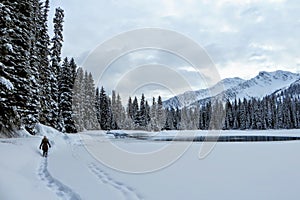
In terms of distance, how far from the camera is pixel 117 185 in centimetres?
931

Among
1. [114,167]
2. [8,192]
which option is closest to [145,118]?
[114,167]

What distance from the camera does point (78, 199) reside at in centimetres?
786

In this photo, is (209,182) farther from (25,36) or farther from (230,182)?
(25,36)

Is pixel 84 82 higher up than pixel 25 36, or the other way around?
pixel 84 82

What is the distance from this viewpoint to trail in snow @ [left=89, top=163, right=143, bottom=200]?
25.7 feet

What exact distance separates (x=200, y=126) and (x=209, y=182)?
11788cm

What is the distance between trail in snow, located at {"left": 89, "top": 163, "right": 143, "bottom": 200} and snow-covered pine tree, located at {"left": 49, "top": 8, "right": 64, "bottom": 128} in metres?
24.4

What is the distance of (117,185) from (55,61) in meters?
31.8

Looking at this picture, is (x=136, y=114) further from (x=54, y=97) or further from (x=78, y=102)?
(x=54, y=97)

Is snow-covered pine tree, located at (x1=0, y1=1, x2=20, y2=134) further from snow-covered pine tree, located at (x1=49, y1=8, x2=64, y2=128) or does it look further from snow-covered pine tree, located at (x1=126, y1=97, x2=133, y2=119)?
snow-covered pine tree, located at (x1=126, y1=97, x2=133, y2=119)

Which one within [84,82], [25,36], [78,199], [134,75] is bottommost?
[78,199]

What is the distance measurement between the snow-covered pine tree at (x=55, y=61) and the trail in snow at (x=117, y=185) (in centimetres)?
2438

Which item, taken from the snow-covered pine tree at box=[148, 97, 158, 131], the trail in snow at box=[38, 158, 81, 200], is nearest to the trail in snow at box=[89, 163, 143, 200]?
the trail in snow at box=[38, 158, 81, 200]

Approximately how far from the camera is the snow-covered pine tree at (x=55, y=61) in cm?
3608
